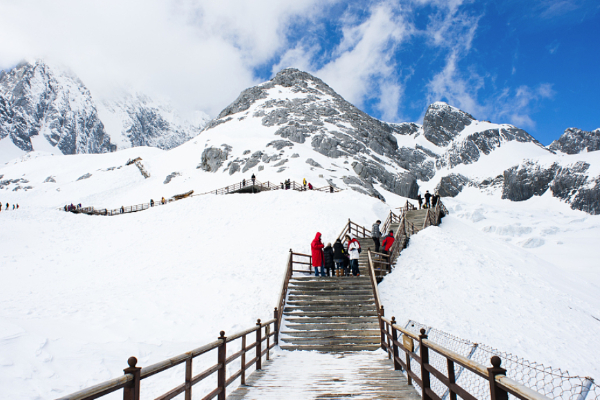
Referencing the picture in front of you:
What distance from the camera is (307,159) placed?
52.0m

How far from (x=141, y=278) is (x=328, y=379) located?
468 inches

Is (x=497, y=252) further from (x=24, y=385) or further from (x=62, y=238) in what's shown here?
(x=62, y=238)

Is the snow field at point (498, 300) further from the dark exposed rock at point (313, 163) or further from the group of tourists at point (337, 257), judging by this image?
the dark exposed rock at point (313, 163)

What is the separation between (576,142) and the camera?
6206 inches

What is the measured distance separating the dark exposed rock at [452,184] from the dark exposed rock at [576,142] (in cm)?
6743

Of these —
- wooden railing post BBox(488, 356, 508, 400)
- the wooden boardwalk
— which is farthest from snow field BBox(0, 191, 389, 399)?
wooden railing post BBox(488, 356, 508, 400)

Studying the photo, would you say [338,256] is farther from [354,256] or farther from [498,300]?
[498,300]

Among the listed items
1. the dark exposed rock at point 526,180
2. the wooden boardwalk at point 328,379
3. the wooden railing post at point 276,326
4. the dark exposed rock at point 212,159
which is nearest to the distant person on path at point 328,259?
the wooden railing post at point 276,326

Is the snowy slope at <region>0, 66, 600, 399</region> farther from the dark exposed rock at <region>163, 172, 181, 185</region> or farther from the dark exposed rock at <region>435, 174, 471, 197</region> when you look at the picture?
the dark exposed rock at <region>435, 174, 471, 197</region>

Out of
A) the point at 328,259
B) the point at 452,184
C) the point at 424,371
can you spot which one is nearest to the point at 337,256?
the point at 328,259

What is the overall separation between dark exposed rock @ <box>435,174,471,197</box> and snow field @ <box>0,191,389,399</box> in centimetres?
11586

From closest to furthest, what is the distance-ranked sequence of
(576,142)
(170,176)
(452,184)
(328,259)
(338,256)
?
1. (338,256)
2. (328,259)
3. (170,176)
4. (452,184)
5. (576,142)

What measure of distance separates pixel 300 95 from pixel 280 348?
93637 mm

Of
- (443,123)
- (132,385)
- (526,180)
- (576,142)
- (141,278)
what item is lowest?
(141,278)
